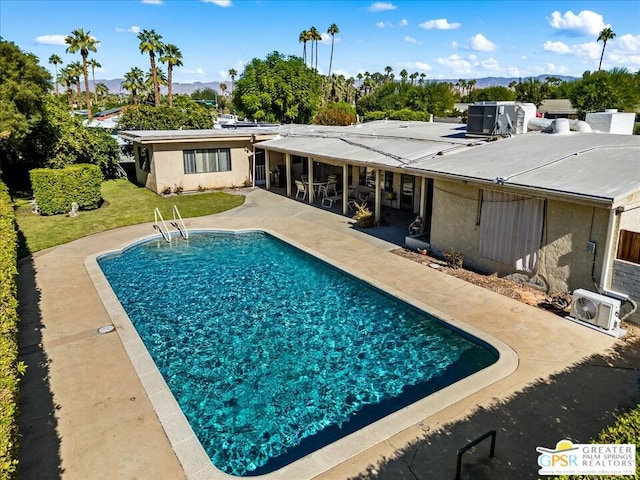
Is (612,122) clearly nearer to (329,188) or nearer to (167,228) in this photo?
(329,188)

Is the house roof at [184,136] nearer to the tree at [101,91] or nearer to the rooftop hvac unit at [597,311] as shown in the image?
the rooftop hvac unit at [597,311]

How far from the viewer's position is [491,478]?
5434mm

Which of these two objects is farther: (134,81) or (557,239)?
(134,81)

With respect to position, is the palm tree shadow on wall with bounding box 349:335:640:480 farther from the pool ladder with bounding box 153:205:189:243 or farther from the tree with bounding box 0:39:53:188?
the tree with bounding box 0:39:53:188

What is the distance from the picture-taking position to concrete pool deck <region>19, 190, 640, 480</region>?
573cm

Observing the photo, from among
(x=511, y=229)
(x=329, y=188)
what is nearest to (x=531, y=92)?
(x=329, y=188)

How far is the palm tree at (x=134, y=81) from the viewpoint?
6574 centimetres

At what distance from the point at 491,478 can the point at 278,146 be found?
1945 centimetres

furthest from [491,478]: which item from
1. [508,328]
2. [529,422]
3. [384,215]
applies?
[384,215]

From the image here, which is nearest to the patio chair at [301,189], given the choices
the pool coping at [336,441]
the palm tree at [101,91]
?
the pool coping at [336,441]

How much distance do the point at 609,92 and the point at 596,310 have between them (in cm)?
4051

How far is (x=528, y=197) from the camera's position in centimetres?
1078

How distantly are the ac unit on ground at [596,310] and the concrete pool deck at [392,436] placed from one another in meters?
0.26

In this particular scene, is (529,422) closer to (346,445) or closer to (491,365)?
(491,365)
